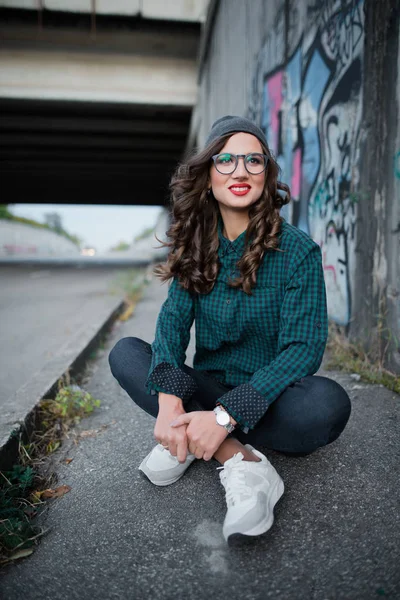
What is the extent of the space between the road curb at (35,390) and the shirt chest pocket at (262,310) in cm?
125

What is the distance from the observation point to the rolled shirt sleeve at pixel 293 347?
61.5 inches

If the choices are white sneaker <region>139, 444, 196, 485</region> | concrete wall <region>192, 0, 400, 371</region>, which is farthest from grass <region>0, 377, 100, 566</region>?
concrete wall <region>192, 0, 400, 371</region>

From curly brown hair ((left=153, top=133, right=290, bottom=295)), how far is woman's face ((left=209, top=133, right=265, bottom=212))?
0.04 meters

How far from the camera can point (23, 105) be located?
33.9 feet

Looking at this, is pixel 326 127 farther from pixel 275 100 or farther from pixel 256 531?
pixel 256 531

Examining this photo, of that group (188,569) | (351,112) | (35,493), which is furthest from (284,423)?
(351,112)

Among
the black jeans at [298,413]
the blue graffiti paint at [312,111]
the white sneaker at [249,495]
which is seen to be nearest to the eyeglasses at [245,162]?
the black jeans at [298,413]

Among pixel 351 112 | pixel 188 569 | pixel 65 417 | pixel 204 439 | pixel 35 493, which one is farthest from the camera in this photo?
pixel 351 112

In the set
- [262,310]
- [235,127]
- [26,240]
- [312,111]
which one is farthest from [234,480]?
[26,240]

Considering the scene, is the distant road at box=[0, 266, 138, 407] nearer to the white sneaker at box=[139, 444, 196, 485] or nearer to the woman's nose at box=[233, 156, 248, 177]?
the white sneaker at box=[139, 444, 196, 485]

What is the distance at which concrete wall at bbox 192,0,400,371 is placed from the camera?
2654mm

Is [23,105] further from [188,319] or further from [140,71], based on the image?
[188,319]

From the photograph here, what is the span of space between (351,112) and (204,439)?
268 cm

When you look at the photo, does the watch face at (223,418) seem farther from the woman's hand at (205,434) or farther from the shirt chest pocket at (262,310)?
the shirt chest pocket at (262,310)
